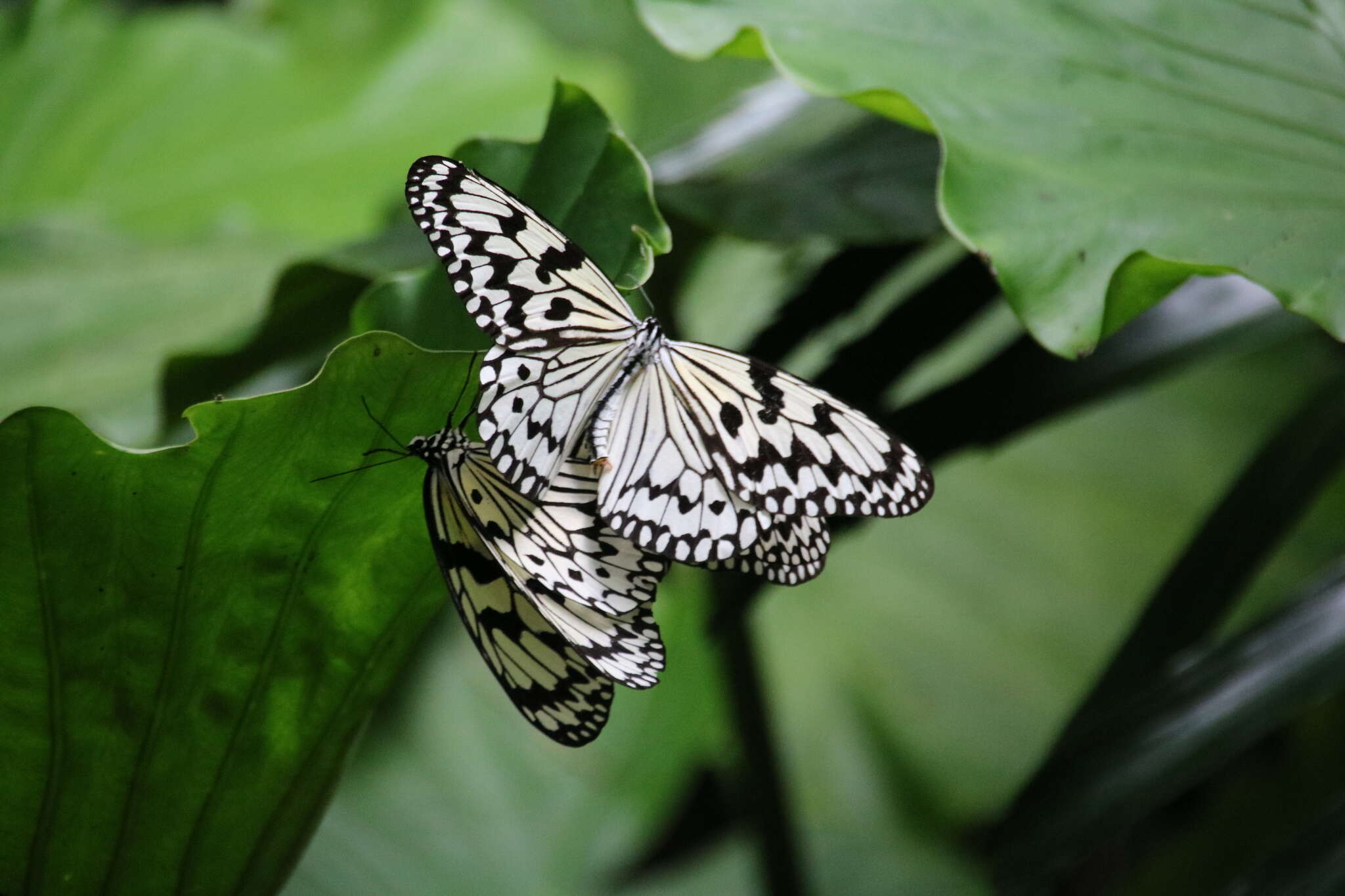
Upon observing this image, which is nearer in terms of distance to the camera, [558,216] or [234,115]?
[558,216]

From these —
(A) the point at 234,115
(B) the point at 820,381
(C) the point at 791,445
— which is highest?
(C) the point at 791,445

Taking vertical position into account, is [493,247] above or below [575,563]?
above

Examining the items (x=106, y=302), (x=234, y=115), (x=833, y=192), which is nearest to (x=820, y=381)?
(x=833, y=192)

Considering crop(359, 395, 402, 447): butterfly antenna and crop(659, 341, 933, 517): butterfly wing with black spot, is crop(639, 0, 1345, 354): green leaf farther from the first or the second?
crop(359, 395, 402, 447): butterfly antenna

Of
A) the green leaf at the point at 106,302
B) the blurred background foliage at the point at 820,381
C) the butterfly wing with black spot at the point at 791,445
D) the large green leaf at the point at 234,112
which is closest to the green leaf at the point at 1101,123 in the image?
the blurred background foliage at the point at 820,381

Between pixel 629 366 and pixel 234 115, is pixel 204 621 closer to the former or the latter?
pixel 629 366

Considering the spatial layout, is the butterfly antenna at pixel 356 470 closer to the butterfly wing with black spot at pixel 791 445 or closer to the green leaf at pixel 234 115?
the butterfly wing with black spot at pixel 791 445

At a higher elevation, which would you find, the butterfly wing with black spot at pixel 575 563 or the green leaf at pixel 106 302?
the butterfly wing with black spot at pixel 575 563
